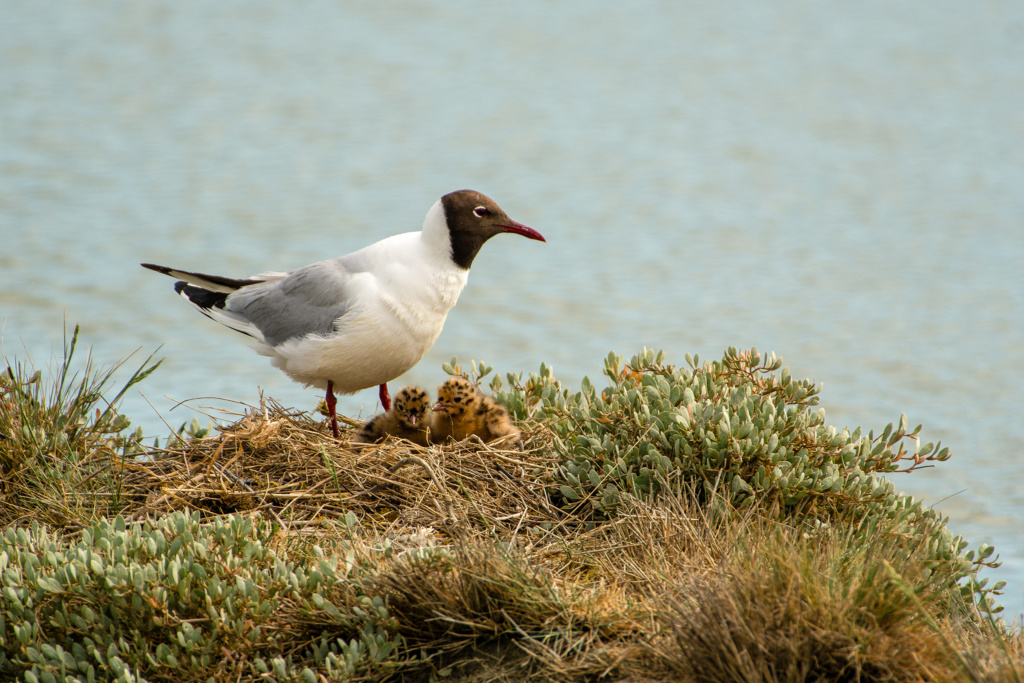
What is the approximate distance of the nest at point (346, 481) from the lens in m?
4.60

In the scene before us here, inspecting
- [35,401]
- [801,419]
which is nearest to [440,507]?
[801,419]

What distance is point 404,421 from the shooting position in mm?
5387

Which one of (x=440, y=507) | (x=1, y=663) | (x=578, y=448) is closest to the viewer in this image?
(x=1, y=663)

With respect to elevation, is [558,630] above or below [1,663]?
above

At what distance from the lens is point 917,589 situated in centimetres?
361

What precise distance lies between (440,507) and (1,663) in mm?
1804

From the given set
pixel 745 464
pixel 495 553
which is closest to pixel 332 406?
pixel 495 553

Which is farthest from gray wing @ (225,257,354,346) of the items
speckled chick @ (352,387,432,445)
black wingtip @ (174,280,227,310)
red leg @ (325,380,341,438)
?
speckled chick @ (352,387,432,445)

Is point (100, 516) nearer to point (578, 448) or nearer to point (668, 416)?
point (578, 448)

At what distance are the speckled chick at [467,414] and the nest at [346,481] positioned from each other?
126 millimetres

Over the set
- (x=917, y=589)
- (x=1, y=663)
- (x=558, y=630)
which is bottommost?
(x=1, y=663)

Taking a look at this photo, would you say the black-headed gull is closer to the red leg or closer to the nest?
the red leg

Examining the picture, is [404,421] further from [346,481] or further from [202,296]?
[202,296]

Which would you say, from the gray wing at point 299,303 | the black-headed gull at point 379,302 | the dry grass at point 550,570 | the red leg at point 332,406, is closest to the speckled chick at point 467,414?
the dry grass at point 550,570
